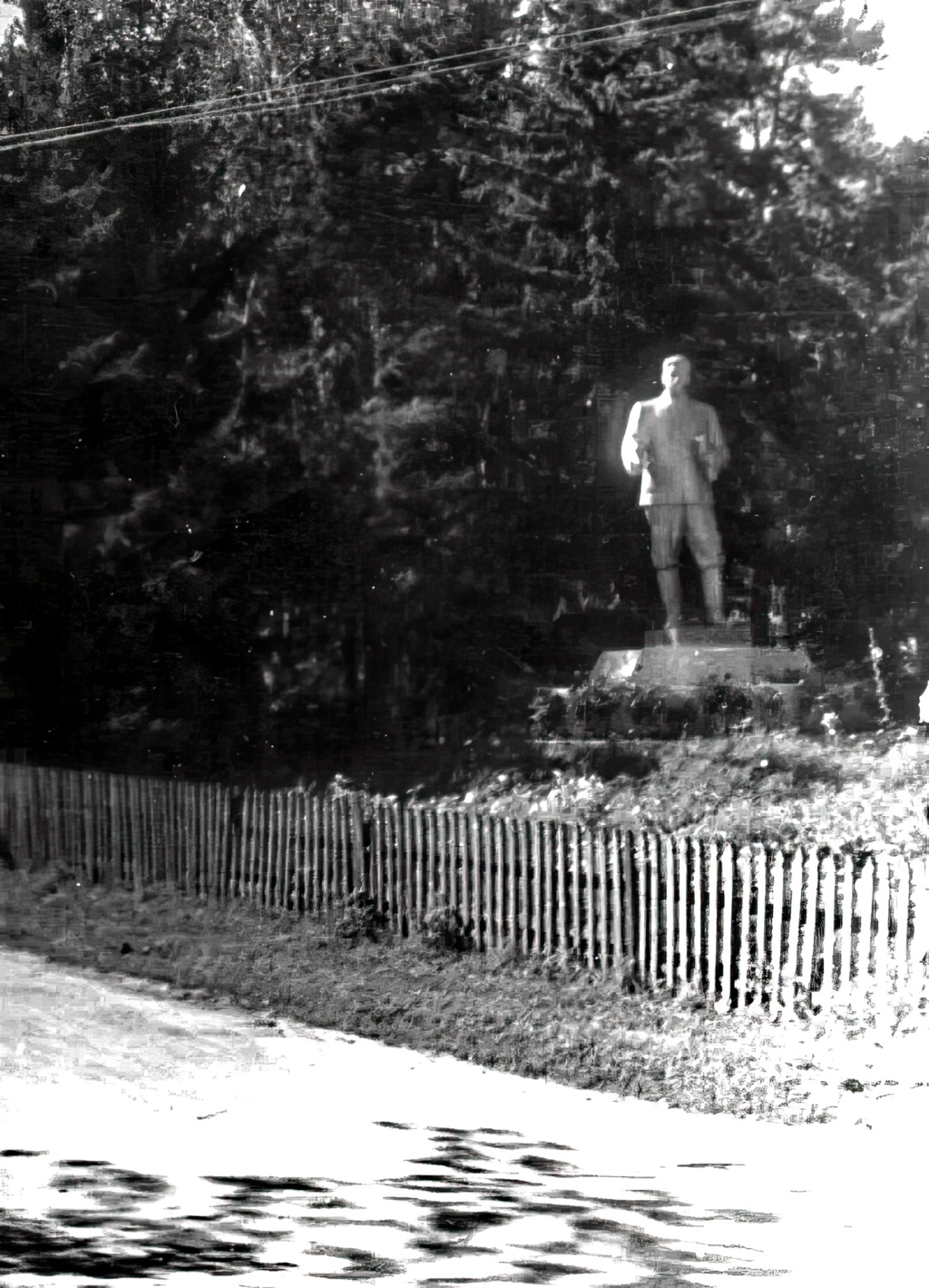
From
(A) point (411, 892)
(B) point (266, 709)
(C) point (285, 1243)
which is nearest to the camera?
(C) point (285, 1243)

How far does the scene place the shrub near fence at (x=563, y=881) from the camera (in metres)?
8.44

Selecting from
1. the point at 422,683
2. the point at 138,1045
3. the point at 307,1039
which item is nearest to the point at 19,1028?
the point at 138,1045

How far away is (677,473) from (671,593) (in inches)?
56.4

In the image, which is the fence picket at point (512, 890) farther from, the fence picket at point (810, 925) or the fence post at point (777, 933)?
the fence picket at point (810, 925)

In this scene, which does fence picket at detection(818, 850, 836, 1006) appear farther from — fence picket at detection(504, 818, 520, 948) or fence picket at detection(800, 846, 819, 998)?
fence picket at detection(504, 818, 520, 948)

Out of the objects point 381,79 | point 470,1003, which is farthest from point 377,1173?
point 381,79

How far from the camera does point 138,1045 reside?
8.73 meters

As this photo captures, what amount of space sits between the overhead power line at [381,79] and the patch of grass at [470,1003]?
38.3ft

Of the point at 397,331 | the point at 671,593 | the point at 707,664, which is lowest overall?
the point at 707,664

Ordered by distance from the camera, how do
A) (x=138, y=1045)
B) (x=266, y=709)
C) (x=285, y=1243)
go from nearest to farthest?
(x=285, y=1243)
(x=138, y=1045)
(x=266, y=709)

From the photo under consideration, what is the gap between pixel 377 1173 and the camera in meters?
6.44

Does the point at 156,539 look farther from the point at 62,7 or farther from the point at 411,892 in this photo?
the point at 411,892

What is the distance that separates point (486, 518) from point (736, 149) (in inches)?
233

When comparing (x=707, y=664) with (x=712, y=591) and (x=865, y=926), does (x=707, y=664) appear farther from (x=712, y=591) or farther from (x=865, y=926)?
(x=865, y=926)
